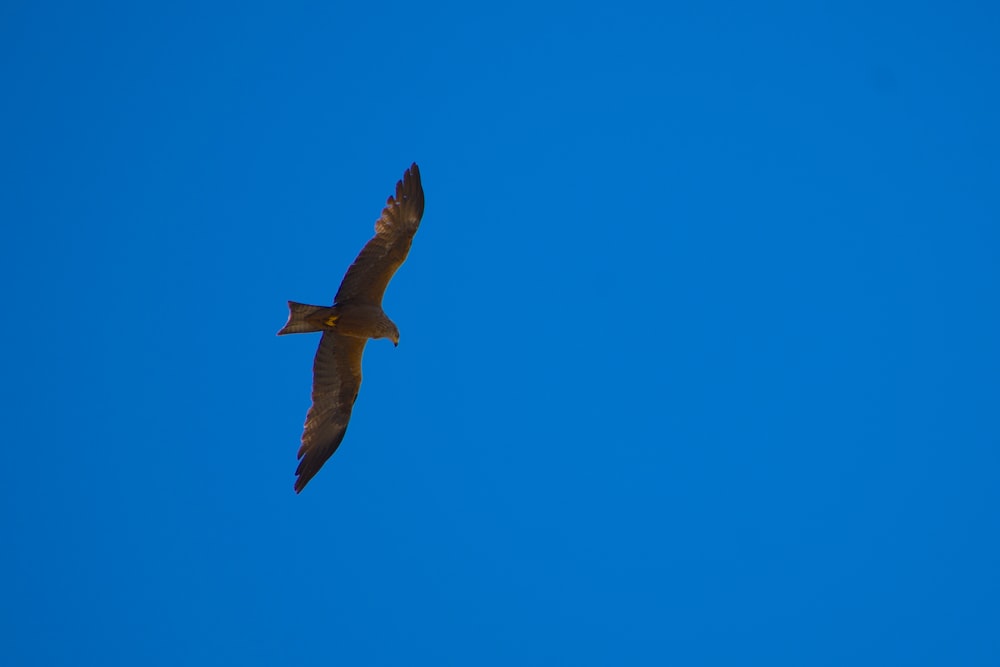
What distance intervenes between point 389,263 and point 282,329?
5.40 feet

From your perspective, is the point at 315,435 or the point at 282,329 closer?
the point at 282,329

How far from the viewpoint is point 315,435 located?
14.1m

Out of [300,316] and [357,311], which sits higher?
[357,311]

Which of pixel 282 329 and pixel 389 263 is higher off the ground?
pixel 389 263

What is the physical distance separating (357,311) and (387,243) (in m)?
0.95

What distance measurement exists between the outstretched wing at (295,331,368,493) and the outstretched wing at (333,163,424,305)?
785 millimetres

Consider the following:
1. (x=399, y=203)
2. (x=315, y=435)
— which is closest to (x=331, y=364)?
(x=315, y=435)

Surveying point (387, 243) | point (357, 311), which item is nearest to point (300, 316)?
point (357, 311)

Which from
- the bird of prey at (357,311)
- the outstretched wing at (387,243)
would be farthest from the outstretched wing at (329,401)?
the outstretched wing at (387,243)

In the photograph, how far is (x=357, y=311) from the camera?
43.8ft

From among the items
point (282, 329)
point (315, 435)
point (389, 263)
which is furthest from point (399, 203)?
point (315, 435)

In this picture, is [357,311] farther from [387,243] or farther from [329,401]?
[329,401]

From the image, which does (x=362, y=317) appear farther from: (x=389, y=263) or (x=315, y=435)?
(x=315, y=435)

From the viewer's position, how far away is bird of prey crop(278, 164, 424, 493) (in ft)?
43.5
